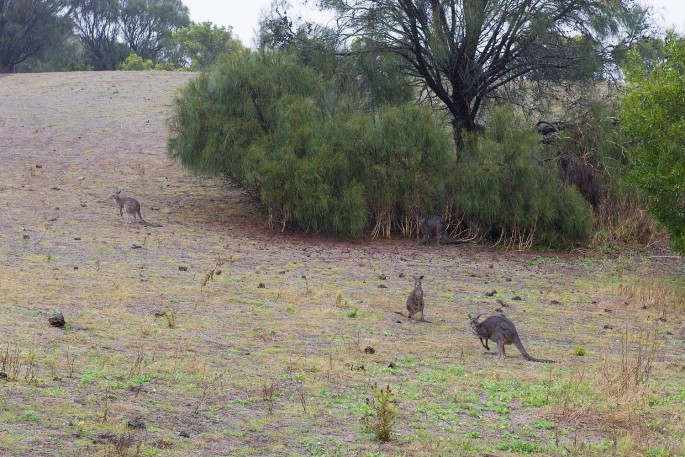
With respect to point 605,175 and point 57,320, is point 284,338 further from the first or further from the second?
point 605,175

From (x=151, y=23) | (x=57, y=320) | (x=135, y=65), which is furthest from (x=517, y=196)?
(x=151, y=23)

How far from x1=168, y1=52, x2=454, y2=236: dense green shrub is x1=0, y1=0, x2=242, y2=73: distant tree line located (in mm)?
29764

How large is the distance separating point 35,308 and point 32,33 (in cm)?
4504

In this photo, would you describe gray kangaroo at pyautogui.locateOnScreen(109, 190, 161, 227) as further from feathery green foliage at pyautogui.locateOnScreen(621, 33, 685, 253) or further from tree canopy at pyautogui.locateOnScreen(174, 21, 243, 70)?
tree canopy at pyautogui.locateOnScreen(174, 21, 243, 70)

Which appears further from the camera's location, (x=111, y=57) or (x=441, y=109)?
(x=111, y=57)

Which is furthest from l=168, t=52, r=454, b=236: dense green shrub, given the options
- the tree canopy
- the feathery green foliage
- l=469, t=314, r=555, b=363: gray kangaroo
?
the tree canopy

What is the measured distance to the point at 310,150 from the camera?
20266 mm

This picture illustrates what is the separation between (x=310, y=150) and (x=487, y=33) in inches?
221

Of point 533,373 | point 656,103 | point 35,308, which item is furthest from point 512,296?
point 35,308

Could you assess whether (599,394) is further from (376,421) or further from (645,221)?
(645,221)

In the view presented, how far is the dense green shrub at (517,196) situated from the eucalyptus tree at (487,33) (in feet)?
5.98

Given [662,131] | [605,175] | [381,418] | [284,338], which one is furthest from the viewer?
[605,175]

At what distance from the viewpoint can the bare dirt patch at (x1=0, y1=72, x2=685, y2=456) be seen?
710 centimetres

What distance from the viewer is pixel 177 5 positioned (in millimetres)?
71375
